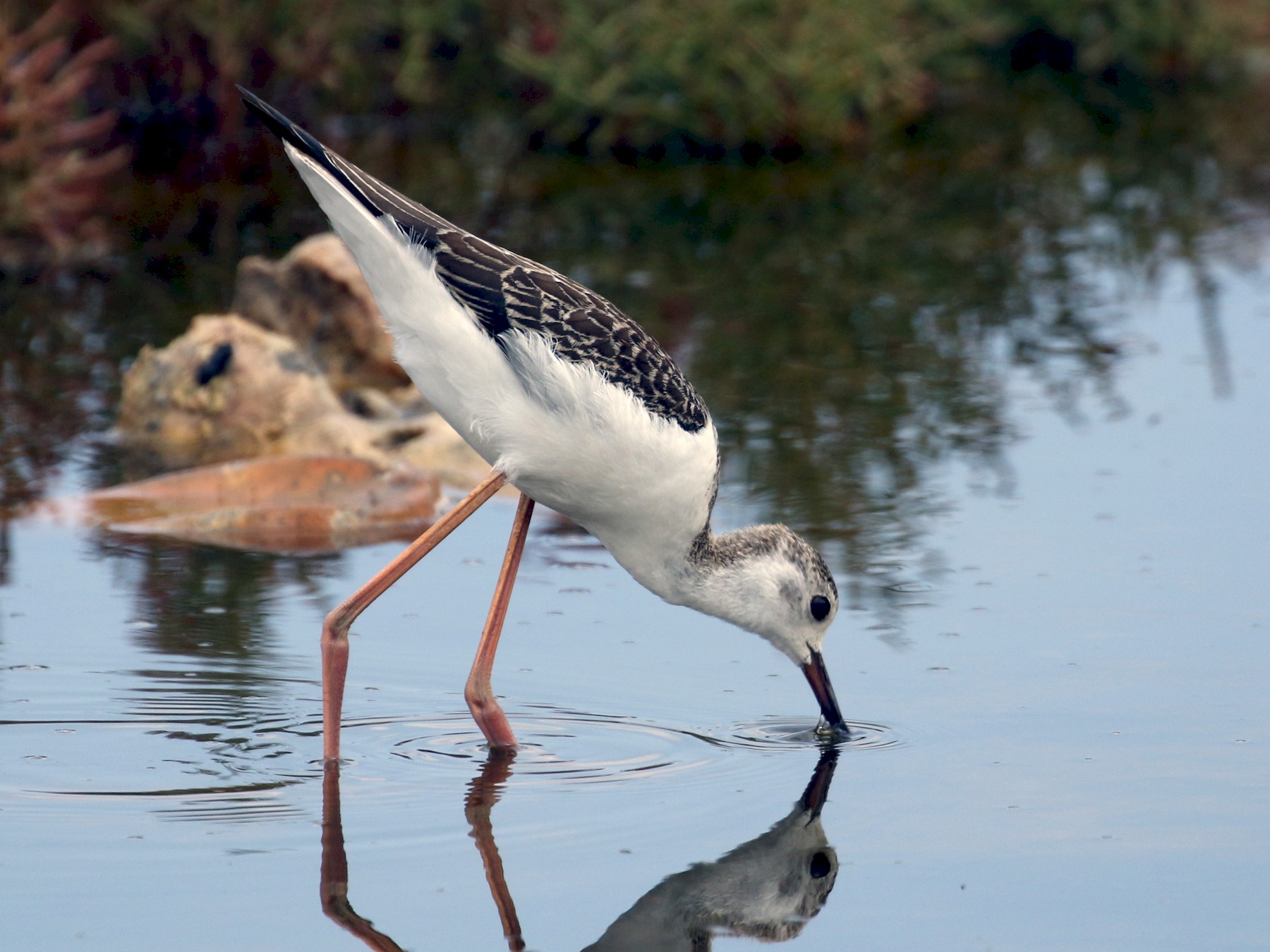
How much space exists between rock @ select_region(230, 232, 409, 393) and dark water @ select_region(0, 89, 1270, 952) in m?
0.94

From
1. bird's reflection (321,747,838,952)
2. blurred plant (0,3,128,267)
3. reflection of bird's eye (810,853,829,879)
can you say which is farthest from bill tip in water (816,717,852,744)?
blurred plant (0,3,128,267)

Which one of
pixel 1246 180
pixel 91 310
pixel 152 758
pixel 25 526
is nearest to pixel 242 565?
pixel 25 526

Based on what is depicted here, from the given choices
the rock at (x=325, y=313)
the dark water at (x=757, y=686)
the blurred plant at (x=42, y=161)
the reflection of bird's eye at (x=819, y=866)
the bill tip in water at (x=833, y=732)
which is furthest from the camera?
the blurred plant at (x=42, y=161)

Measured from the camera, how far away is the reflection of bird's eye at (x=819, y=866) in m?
4.71

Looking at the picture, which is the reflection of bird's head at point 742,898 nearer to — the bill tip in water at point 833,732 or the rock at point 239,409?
the bill tip in water at point 833,732

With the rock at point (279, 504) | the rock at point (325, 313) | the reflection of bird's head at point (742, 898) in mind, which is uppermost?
the rock at point (325, 313)

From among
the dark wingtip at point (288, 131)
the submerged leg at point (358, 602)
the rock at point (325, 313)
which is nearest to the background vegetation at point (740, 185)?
the rock at point (325, 313)

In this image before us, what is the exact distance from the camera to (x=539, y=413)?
5418 millimetres

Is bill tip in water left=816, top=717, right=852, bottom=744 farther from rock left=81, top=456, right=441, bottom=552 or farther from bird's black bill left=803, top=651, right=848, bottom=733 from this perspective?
rock left=81, top=456, right=441, bottom=552

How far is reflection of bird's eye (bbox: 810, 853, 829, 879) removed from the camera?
4.71 metres

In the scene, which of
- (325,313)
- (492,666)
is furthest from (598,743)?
(325,313)

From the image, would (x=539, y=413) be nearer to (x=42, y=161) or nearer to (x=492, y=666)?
(x=492, y=666)

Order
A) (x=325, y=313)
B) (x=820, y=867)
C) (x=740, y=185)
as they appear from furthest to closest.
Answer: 1. (x=740, y=185)
2. (x=325, y=313)
3. (x=820, y=867)

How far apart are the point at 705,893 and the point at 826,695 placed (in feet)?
4.08
